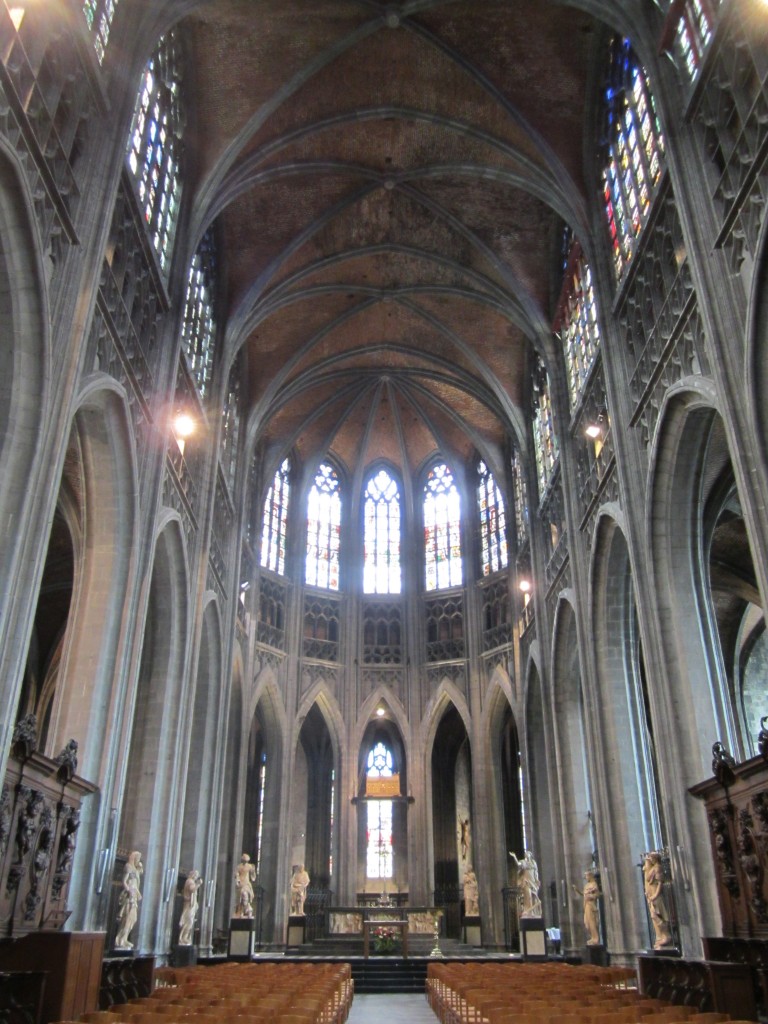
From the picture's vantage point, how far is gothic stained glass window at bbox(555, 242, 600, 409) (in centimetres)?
2317

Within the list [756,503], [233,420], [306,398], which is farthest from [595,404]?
[306,398]

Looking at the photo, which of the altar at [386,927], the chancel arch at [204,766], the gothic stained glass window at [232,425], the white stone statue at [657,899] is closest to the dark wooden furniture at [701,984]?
the white stone statue at [657,899]

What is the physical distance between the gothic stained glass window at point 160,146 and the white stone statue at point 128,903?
12.5m

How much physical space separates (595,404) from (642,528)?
555 cm

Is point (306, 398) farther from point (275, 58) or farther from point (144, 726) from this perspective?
point (144, 726)

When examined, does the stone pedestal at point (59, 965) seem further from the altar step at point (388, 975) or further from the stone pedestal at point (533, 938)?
the stone pedestal at point (533, 938)

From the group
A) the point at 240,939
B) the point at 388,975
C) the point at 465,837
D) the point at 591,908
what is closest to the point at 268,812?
the point at 240,939

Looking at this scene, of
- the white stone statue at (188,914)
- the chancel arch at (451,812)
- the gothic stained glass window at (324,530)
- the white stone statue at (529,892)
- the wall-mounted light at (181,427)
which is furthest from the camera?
the gothic stained glass window at (324,530)

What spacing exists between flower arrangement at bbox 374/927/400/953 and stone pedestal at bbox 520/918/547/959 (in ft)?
15.2

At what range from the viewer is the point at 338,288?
2964 centimetres

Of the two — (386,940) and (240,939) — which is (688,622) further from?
(386,940)

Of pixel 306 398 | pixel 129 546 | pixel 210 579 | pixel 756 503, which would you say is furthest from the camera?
pixel 306 398

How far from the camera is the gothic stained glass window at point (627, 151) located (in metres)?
18.2

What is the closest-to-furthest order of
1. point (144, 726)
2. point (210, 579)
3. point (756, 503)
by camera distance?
point (756, 503) → point (144, 726) → point (210, 579)
